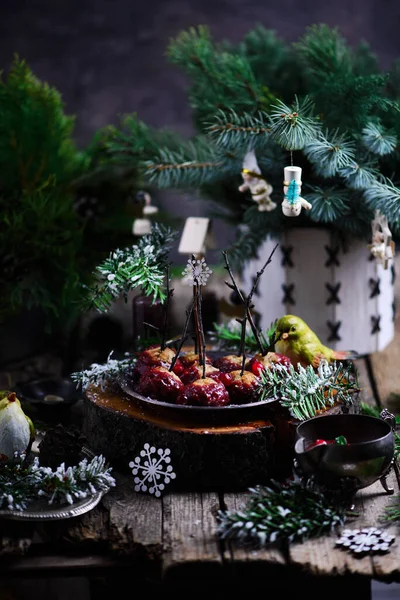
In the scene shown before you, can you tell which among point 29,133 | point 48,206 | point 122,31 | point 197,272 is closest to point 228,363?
point 197,272

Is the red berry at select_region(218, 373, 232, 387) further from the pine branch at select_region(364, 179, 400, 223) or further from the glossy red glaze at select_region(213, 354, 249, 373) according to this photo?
the pine branch at select_region(364, 179, 400, 223)

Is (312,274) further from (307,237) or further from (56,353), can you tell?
(56,353)

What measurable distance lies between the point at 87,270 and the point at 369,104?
0.73 m

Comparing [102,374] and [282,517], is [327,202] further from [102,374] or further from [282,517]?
[282,517]

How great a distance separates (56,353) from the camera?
2.16 meters

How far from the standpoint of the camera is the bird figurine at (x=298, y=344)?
1.61 m

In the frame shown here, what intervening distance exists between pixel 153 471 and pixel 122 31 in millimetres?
1548

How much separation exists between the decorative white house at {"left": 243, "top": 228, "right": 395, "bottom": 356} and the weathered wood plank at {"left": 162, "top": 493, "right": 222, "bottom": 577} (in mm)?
653

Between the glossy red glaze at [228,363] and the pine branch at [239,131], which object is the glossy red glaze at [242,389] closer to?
the glossy red glaze at [228,363]

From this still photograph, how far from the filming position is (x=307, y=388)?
4.77 ft

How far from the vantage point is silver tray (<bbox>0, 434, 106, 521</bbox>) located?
51.6 inches

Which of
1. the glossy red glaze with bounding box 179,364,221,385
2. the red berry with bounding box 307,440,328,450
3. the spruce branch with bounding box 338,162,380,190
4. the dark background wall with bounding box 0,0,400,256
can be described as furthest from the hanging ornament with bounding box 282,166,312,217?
the dark background wall with bounding box 0,0,400,256

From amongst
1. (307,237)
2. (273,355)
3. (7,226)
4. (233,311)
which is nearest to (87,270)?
→ (7,226)

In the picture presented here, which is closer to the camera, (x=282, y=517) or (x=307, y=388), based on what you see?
(x=282, y=517)
